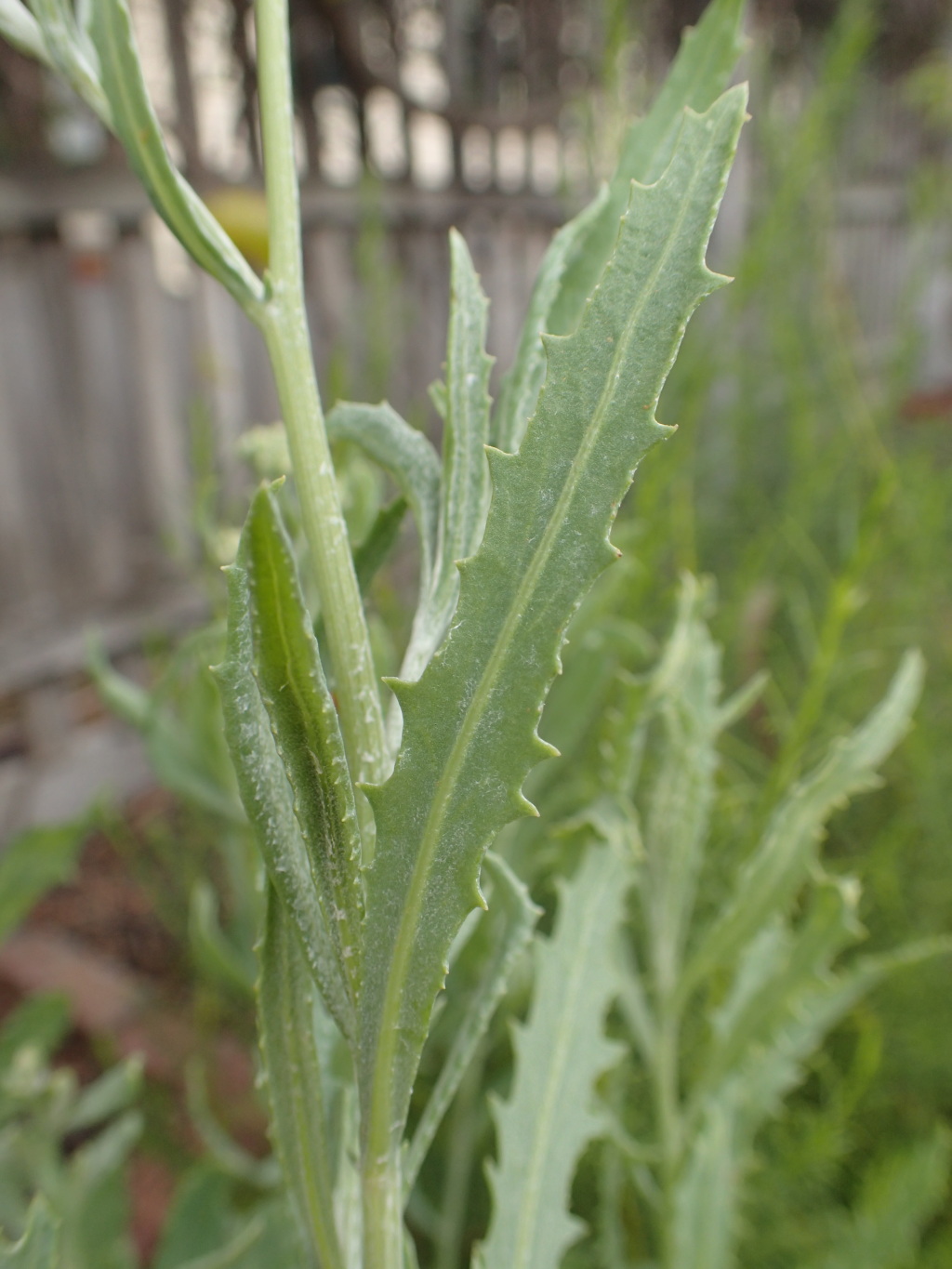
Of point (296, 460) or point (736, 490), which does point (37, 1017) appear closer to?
point (296, 460)

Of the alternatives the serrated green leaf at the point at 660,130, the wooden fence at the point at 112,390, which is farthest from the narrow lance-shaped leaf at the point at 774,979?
the wooden fence at the point at 112,390

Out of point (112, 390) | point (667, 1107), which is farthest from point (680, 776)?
point (112, 390)

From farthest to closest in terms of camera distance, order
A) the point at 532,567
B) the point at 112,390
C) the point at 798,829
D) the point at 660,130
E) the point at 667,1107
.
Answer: the point at 112,390 < the point at 667,1107 < the point at 798,829 < the point at 660,130 < the point at 532,567

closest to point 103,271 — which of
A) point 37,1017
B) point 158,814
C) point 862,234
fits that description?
point 158,814

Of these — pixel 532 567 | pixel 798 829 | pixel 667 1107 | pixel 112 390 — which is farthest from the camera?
pixel 112 390

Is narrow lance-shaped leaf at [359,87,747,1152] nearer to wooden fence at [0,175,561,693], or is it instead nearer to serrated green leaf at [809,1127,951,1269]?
serrated green leaf at [809,1127,951,1269]

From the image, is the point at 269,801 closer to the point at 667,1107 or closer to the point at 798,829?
the point at 798,829
